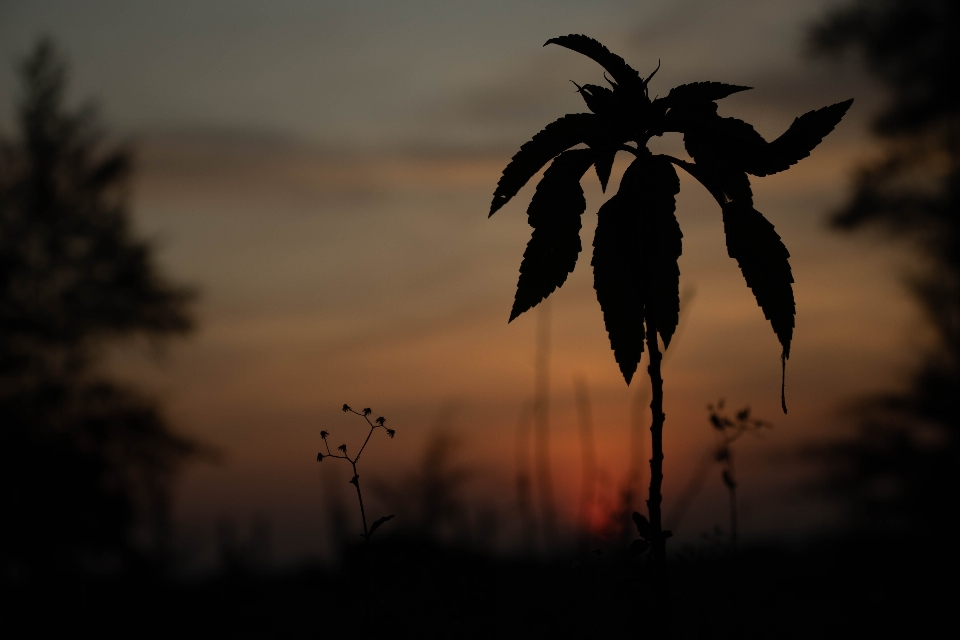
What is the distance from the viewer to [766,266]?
4277 mm

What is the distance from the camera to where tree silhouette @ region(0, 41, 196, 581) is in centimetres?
1523

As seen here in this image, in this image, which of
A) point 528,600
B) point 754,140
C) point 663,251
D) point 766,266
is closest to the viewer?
point 663,251

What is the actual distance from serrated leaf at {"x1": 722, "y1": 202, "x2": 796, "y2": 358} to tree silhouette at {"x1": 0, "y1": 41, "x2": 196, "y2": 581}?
13.5 m

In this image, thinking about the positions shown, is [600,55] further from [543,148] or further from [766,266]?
[766,266]

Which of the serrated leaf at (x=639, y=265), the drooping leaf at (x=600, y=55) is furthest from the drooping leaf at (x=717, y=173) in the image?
the drooping leaf at (x=600, y=55)

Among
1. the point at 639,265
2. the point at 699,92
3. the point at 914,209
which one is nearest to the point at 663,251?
the point at 639,265

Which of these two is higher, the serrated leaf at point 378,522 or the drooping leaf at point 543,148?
the drooping leaf at point 543,148

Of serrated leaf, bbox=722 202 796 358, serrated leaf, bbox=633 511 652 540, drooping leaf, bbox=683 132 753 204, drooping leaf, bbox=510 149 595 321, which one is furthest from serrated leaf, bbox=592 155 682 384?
serrated leaf, bbox=633 511 652 540

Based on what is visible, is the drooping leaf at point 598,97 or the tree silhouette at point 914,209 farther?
the tree silhouette at point 914,209

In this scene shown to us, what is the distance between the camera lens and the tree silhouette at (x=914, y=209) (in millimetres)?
15422

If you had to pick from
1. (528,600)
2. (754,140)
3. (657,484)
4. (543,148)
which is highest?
(543,148)

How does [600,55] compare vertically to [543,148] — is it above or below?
above

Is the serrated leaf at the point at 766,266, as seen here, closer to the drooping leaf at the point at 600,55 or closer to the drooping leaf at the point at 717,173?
the drooping leaf at the point at 717,173

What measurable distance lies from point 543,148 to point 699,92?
0.90 metres
